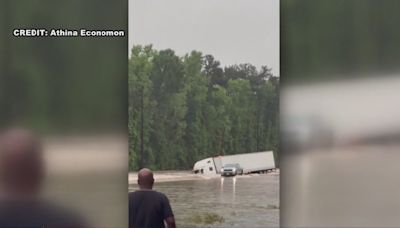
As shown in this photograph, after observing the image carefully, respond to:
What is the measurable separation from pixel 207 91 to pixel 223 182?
0.49 metres

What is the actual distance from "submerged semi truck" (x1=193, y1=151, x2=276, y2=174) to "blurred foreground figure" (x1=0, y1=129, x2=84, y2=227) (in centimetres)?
70

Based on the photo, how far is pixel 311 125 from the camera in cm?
289

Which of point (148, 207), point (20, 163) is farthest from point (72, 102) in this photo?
point (148, 207)

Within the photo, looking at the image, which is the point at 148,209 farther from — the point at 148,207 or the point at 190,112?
the point at 190,112

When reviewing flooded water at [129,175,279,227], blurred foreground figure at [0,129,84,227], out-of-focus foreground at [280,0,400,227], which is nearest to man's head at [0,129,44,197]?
blurred foreground figure at [0,129,84,227]

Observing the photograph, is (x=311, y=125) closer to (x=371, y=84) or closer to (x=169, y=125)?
(x=371, y=84)

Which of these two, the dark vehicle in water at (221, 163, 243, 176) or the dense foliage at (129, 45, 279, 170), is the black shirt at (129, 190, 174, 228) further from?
the dark vehicle in water at (221, 163, 243, 176)

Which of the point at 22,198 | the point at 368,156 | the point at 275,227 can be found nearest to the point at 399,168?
the point at 368,156

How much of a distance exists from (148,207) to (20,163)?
69 cm

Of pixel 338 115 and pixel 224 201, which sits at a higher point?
pixel 338 115

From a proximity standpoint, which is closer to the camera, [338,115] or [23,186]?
[23,186]

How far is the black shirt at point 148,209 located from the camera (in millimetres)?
2791

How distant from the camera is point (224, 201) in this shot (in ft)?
9.29

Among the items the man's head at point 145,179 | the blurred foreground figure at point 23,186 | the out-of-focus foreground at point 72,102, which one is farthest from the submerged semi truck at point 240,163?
the blurred foreground figure at point 23,186
